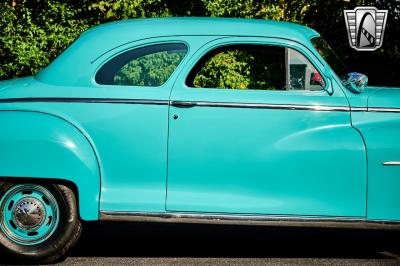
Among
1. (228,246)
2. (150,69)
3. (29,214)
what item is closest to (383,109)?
(150,69)

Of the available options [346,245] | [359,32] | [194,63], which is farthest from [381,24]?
[194,63]

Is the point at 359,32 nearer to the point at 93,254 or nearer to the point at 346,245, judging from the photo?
the point at 346,245

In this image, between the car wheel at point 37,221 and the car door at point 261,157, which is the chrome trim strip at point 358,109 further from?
the car wheel at point 37,221

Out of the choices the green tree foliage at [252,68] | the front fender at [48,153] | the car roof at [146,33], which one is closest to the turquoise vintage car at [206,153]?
the front fender at [48,153]

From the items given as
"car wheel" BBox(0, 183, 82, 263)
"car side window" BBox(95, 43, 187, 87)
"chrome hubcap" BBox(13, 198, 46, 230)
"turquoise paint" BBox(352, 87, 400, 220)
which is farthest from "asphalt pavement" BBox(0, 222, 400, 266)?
"car side window" BBox(95, 43, 187, 87)

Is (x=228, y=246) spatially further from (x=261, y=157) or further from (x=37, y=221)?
(x=37, y=221)

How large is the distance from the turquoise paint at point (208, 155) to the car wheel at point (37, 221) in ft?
0.50

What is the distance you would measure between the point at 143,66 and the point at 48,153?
3.10 feet

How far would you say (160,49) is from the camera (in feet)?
20.2

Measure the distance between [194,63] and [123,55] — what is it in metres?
0.54

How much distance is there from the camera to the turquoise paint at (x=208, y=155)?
19.5ft

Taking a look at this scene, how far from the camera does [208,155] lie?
5.94 meters

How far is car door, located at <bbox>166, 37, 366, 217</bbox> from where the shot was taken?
593 cm

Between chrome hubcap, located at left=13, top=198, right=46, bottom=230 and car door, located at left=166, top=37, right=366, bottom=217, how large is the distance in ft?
3.15
